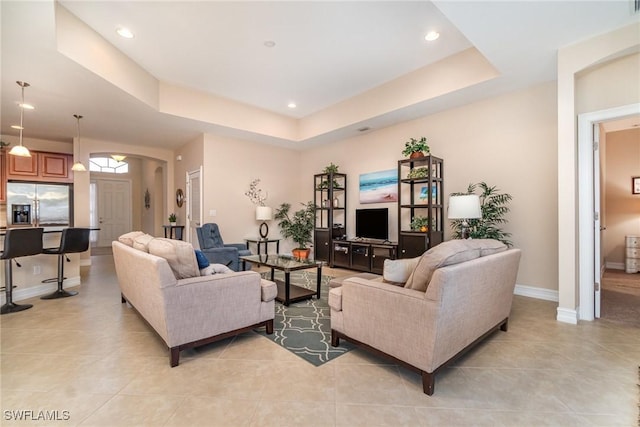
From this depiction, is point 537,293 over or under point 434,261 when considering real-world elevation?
under

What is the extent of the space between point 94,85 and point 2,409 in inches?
137

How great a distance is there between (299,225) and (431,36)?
14.6 feet

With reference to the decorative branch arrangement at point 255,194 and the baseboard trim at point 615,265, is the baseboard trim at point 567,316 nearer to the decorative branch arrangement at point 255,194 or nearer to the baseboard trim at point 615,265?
the baseboard trim at point 615,265

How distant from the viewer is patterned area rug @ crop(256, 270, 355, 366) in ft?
7.75

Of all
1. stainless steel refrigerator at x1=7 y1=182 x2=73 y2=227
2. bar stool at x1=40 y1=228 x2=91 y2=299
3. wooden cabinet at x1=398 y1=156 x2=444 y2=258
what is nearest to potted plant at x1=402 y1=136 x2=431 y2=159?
wooden cabinet at x1=398 y1=156 x2=444 y2=258

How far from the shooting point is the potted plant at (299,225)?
6660mm

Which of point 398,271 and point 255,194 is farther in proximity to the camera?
point 255,194

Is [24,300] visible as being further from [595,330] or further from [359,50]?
[595,330]

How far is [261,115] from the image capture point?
19.6 ft

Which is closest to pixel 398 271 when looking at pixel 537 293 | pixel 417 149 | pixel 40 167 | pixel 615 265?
→ pixel 537 293

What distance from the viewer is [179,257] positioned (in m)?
2.36

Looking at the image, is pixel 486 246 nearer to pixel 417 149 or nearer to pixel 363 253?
pixel 417 149

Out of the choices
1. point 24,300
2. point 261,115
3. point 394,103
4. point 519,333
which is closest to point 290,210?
point 261,115

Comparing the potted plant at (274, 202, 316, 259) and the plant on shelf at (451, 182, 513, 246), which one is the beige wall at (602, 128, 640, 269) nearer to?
the plant on shelf at (451, 182, 513, 246)
